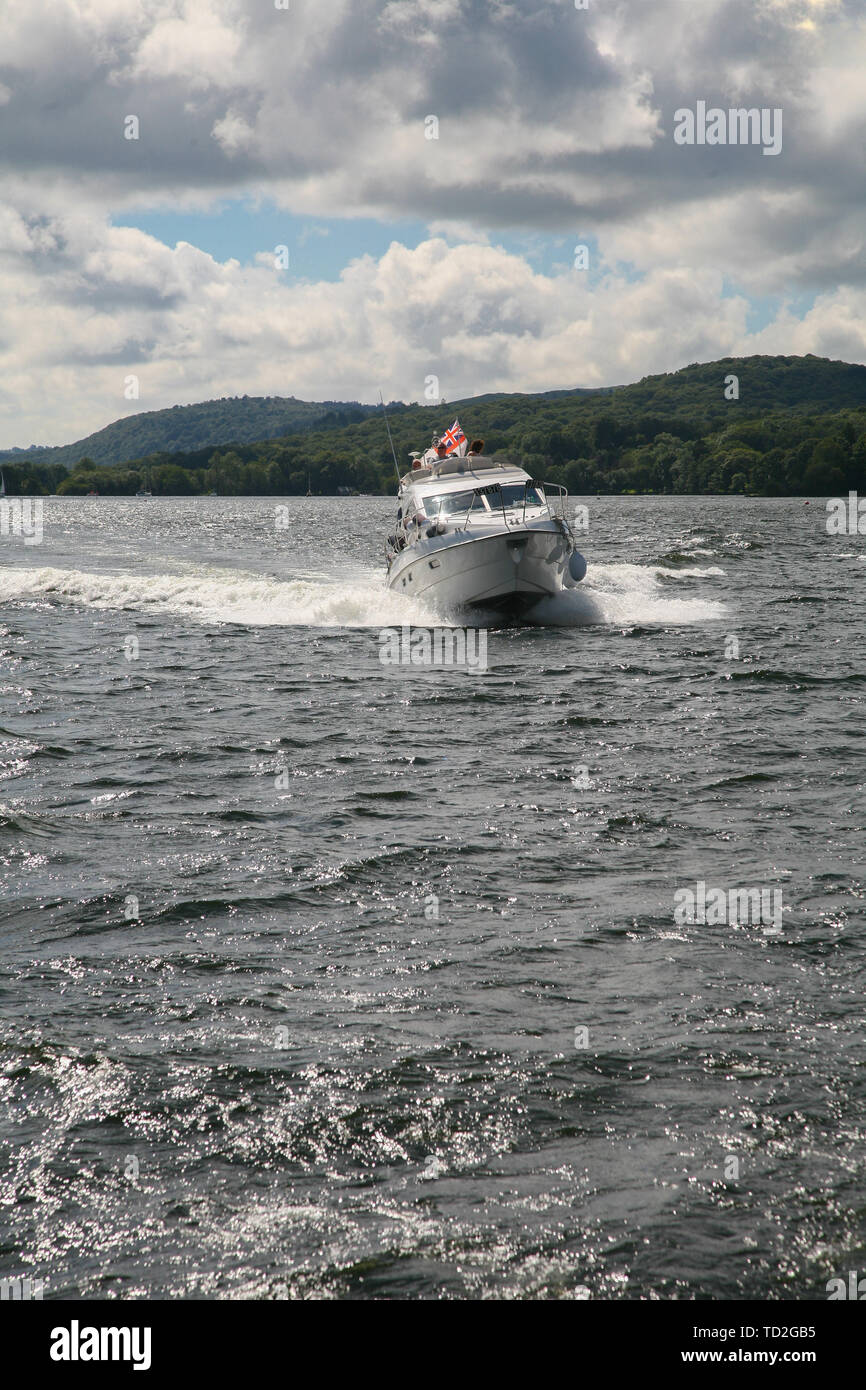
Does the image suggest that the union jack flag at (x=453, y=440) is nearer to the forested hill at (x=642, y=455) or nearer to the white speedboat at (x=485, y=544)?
the white speedboat at (x=485, y=544)

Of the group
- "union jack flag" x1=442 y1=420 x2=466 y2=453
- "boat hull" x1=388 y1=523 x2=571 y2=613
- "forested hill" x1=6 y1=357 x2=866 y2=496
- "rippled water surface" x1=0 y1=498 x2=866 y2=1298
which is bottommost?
"rippled water surface" x1=0 y1=498 x2=866 y2=1298

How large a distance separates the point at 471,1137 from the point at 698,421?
206 metres

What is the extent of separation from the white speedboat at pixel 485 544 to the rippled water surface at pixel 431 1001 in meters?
7.49

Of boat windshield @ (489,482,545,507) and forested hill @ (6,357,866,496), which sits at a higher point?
forested hill @ (6,357,866,496)

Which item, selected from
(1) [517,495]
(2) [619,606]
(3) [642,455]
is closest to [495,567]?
(1) [517,495]

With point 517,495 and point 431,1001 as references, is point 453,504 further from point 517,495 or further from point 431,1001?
point 431,1001

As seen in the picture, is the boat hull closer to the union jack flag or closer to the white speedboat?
the white speedboat

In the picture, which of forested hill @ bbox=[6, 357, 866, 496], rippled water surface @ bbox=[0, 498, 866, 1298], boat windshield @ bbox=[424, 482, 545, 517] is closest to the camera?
rippled water surface @ bbox=[0, 498, 866, 1298]

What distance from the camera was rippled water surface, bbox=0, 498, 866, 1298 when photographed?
16.0 ft

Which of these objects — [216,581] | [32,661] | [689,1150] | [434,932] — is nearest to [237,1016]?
[434,932]

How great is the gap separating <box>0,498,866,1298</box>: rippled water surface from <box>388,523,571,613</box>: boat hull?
289 inches

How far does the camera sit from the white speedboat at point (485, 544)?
23.7 metres

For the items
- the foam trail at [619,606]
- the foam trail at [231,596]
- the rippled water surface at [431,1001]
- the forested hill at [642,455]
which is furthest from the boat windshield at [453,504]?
the forested hill at [642,455]

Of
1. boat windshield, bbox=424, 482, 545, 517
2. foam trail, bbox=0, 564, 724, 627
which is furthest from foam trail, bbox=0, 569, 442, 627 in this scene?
boat windshield, bbox=424, 482, 545, 517
